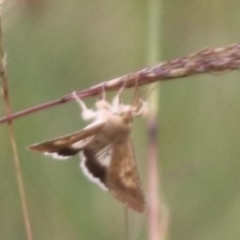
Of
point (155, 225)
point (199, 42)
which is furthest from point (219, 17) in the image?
point (155, 225)

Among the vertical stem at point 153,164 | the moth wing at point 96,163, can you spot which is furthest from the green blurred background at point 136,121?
the moth wing at point 96,163

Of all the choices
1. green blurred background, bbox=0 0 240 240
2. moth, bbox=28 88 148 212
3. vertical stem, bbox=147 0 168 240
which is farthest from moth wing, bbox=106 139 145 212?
green blurred background, bbox=0 0 240 240

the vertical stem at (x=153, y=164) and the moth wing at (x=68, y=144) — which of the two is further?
the vertical stem at (x=153, y=164)

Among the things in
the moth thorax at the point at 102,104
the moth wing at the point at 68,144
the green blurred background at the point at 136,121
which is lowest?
the moth wing at the point at 68,144

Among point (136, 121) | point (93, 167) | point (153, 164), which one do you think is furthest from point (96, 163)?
point (136, 121)

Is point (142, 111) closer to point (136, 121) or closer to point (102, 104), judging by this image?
point (102, 104)

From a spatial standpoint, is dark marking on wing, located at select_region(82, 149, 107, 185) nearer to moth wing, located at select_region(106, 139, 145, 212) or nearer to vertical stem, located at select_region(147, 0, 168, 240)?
moth wing, located at select_region(106, 139, 145, 212)

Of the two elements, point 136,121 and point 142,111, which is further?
point 136,121

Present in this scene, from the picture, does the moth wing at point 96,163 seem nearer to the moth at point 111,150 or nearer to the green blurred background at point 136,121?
the moth at point 111,150
